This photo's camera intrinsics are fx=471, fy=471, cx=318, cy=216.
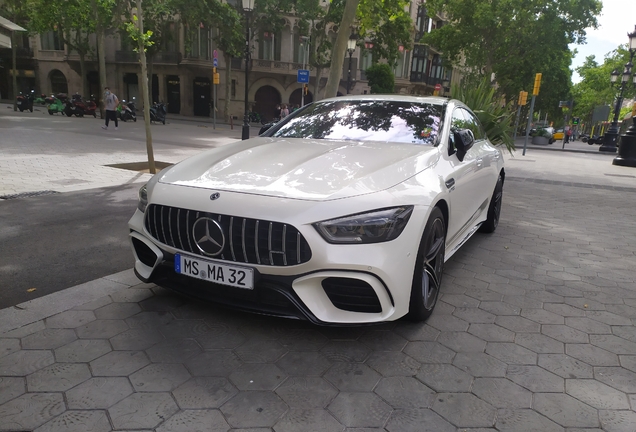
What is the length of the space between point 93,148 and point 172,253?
1090 cm

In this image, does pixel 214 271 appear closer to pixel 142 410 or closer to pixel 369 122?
pixel 142 410

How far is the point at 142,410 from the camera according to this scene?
7.14 feet

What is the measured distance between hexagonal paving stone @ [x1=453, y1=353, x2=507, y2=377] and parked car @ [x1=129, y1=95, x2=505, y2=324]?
1.29 ft

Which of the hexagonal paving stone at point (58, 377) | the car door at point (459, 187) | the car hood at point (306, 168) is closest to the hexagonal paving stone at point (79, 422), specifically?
the hexagonal paving stone at point (58, 377)

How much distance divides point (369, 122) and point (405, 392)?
242cm

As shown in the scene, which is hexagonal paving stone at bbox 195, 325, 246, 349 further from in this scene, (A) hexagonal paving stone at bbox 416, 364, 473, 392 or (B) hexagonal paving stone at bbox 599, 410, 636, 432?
(B) hexagonal paving stone at bbox 599, 410, 636, 432

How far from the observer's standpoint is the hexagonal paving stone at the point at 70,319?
9.68 feet

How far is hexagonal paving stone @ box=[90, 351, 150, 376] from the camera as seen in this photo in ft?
8.11

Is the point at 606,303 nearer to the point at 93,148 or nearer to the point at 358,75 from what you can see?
the point at 93,148

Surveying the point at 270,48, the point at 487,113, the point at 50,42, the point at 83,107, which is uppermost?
the point at 270,48

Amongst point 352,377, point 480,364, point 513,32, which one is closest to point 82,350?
point 352,377

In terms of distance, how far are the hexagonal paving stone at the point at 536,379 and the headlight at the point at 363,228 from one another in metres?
1.03

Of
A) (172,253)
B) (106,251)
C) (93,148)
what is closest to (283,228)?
(172,253)

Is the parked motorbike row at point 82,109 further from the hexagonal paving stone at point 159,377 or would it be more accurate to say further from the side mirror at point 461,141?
the hexagonal paving stone at point 159,377
